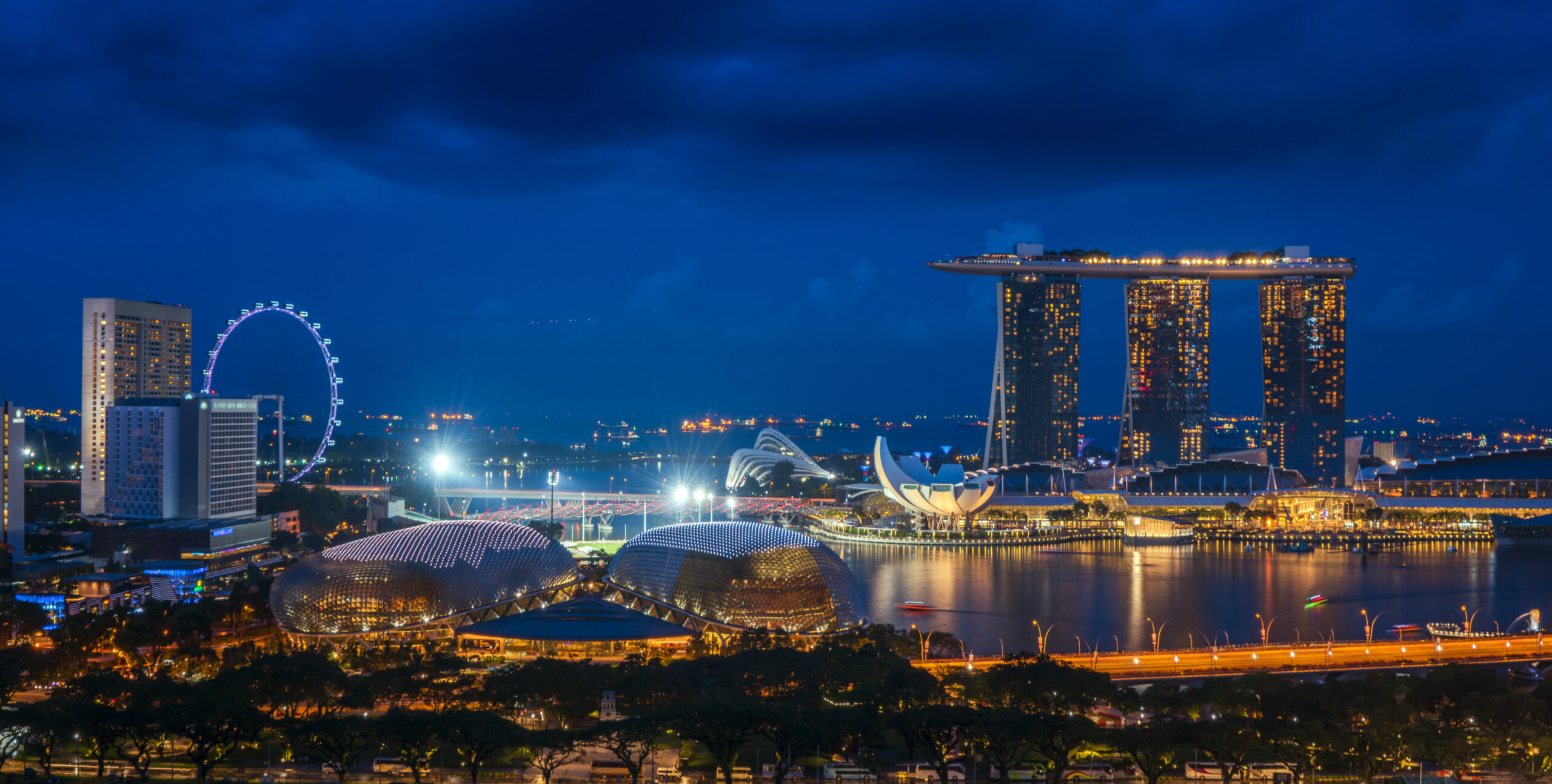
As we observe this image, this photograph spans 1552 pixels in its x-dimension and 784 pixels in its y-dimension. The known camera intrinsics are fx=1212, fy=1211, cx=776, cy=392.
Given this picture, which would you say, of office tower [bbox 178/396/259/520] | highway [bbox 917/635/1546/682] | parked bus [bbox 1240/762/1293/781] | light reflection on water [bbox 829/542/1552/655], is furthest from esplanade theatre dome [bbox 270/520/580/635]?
office tower [bbox 178/396/259/520]

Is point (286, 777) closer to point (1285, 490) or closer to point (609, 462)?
point (1285, 490)

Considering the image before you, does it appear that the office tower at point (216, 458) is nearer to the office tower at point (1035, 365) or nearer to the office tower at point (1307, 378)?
the office tower at point (1035, 365)

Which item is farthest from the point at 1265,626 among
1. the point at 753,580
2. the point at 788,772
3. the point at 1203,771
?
the point at 788,772

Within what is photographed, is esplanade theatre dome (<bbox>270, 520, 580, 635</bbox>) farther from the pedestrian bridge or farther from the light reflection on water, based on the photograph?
the pedestrian bridge

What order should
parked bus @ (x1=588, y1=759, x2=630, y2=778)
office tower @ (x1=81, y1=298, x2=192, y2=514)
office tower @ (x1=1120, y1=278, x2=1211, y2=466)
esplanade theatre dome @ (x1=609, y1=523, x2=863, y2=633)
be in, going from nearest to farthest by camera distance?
parked bus @ (x1=588, y1=759, x2=630, y2=778) < esplanade theatre dome @ (x1=609, y1=523, x2=863, y2=633) < office tower @ (x1=81, y1=298, x2=192, y2=514) < office tower @ (x1=1120, y1=278, x2=1211, y2=466)

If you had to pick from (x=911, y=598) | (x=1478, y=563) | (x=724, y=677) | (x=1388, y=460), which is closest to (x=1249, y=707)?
(x=724, y=677)

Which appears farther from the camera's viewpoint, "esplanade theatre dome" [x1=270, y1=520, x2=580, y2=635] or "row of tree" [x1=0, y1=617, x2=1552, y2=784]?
"esplanade theatre dome" [x1=270, y1=520, x2=580, y2=635]

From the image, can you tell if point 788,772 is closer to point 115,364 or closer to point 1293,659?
point 1293,659
